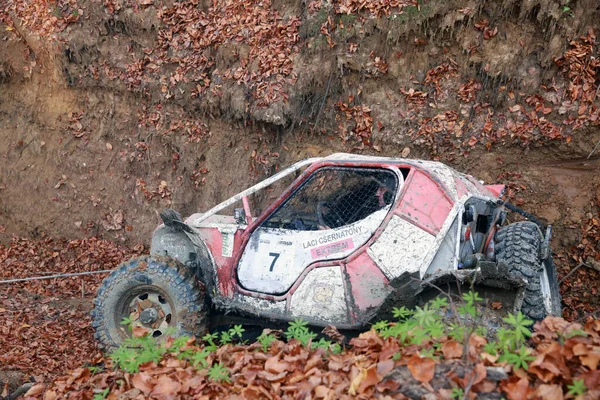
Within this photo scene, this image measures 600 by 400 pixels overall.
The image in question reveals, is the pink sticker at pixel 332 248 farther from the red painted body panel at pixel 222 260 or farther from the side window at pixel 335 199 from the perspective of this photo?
the red painted body panel at pixel 222 260

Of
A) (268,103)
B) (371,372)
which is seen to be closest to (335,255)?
(371,372)

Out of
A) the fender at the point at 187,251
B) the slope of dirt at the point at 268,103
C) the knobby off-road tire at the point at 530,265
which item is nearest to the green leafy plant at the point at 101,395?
the fender at the point at 187,251

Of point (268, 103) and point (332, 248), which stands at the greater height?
point (268, 103)

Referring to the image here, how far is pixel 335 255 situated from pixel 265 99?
12.1ft

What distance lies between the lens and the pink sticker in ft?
16.3

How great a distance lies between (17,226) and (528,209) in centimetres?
778

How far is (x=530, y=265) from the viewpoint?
4.78m

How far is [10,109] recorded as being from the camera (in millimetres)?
9906

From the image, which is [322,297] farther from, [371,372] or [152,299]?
[371,372]

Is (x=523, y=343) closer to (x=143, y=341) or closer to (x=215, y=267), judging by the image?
(x=143, y=341)

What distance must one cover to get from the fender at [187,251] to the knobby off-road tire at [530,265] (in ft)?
8.14

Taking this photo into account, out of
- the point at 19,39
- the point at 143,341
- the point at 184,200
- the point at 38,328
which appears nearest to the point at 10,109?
the point at 19,39

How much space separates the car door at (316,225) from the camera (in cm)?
499

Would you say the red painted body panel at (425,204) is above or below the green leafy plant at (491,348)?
above
